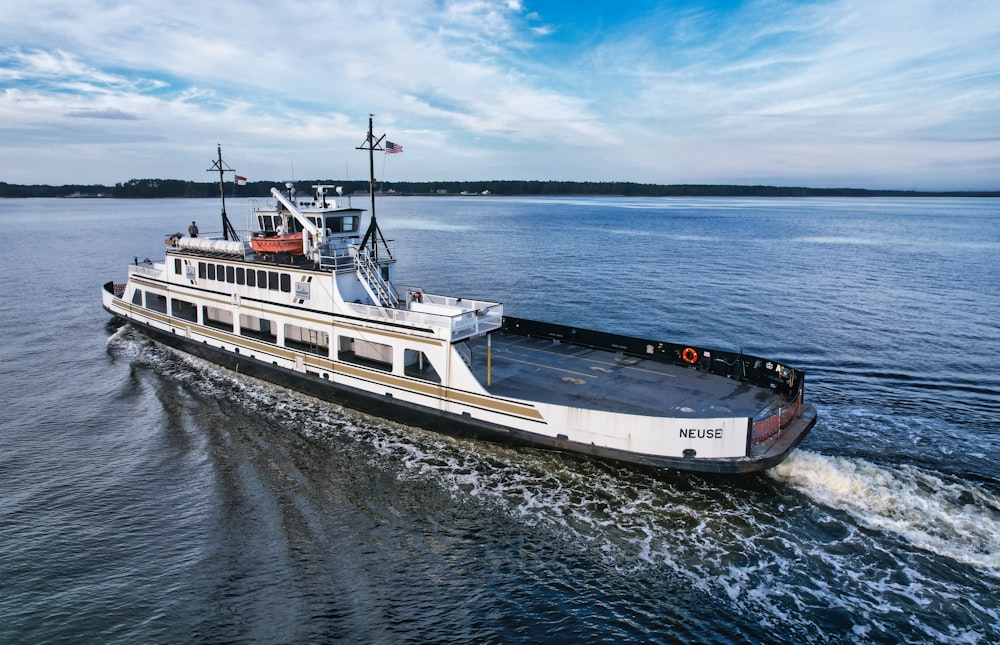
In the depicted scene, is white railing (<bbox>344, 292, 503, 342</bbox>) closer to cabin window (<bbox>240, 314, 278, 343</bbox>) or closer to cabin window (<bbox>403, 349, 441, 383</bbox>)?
cabin window (<bbox>403, 349, 441, 383</bbox>)

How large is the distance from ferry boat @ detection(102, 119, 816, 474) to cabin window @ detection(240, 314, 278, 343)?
8cm

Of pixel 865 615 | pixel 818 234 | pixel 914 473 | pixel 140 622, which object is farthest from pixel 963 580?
pixel 818 234

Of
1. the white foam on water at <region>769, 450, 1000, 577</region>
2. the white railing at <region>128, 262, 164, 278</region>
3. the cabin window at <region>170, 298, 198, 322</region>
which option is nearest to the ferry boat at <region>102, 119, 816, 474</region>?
the cabin window at <region>170, 298, 198, 322</region>

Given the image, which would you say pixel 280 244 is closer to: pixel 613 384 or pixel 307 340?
pixel 307 340

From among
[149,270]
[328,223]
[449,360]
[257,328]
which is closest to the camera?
[449,360]

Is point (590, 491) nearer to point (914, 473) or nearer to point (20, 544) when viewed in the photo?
point (914, 473)

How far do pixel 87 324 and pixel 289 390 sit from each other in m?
20.7

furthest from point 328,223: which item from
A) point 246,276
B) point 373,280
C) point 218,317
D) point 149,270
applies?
point 149,270

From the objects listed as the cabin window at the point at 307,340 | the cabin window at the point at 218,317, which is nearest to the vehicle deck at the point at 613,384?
the cabin window at the point at 307,340

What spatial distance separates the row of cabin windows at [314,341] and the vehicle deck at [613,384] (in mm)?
2339

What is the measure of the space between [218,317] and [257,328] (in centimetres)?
323

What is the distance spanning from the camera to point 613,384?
20625 mm

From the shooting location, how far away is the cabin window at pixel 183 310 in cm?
3020

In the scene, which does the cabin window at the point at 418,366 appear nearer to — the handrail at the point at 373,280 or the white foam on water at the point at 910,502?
the handrail at the point at 373,280
